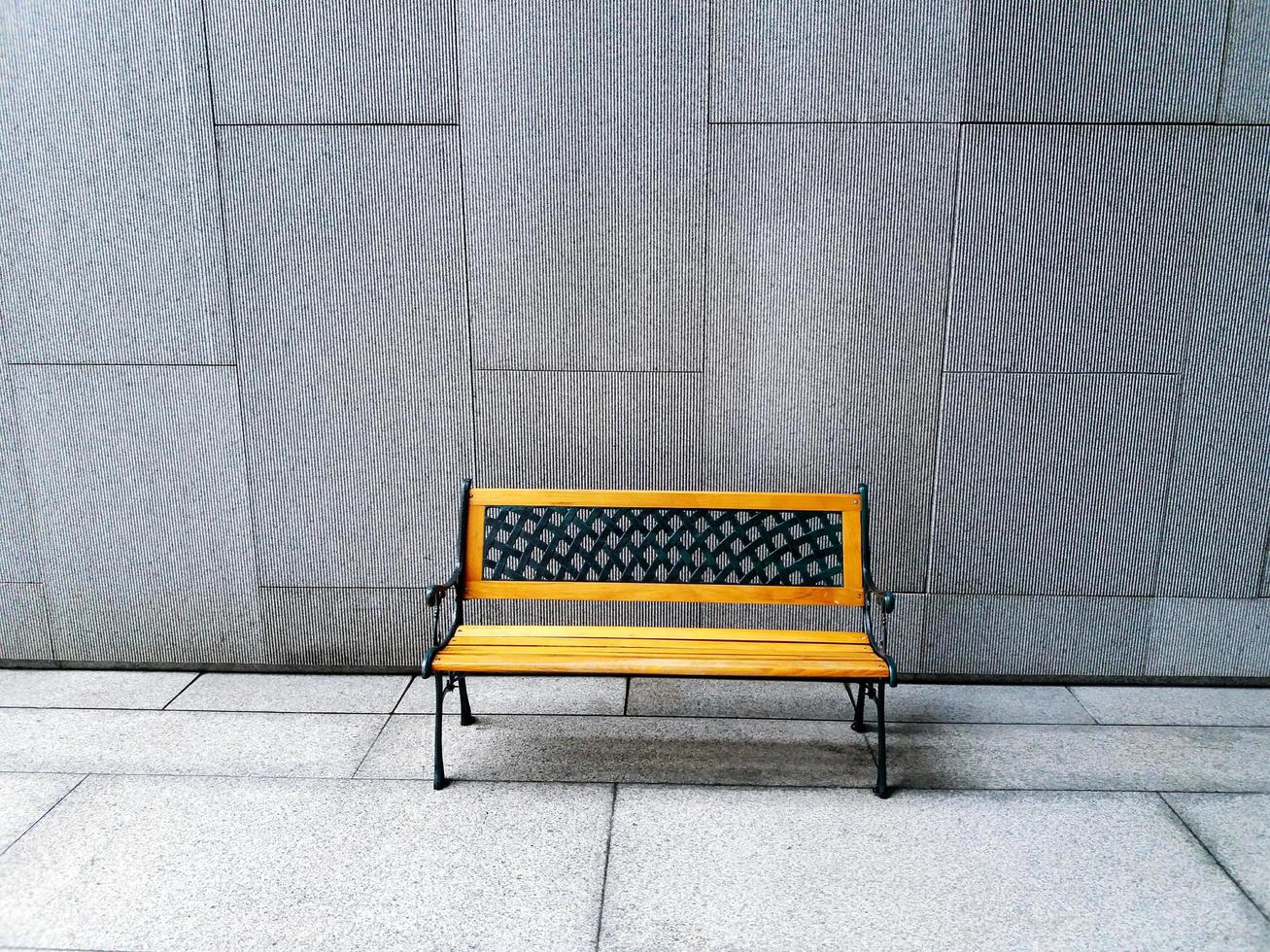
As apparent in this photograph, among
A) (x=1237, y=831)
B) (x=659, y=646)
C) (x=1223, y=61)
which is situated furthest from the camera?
(x=1223, y=61)

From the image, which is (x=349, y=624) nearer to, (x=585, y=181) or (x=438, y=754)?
(x=438, y=754)

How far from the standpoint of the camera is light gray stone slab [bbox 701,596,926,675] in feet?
12.0

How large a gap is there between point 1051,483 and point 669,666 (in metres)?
2.04

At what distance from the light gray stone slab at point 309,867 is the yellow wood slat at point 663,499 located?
1.12m

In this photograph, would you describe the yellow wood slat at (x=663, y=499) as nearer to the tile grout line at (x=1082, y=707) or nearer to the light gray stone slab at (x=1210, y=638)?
the tile grout line at (x=1082, y=707)

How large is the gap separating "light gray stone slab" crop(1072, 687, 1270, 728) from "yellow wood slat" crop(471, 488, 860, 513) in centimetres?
149

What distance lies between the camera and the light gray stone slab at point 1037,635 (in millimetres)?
3615

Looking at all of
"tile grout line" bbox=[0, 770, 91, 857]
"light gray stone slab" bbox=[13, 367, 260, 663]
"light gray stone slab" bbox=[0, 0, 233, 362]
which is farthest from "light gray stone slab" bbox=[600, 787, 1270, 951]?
"light gray stone slab" bbox=[0, 0, 233, 362]

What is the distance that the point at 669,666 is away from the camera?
277 cm

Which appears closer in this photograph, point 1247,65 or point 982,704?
point 1247,65

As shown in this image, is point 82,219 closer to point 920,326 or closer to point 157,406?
point 157,406

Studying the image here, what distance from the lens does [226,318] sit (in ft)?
11.6

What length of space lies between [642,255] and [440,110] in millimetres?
1059

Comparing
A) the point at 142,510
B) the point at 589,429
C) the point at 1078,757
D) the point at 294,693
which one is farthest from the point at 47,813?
the point at 1078,757
